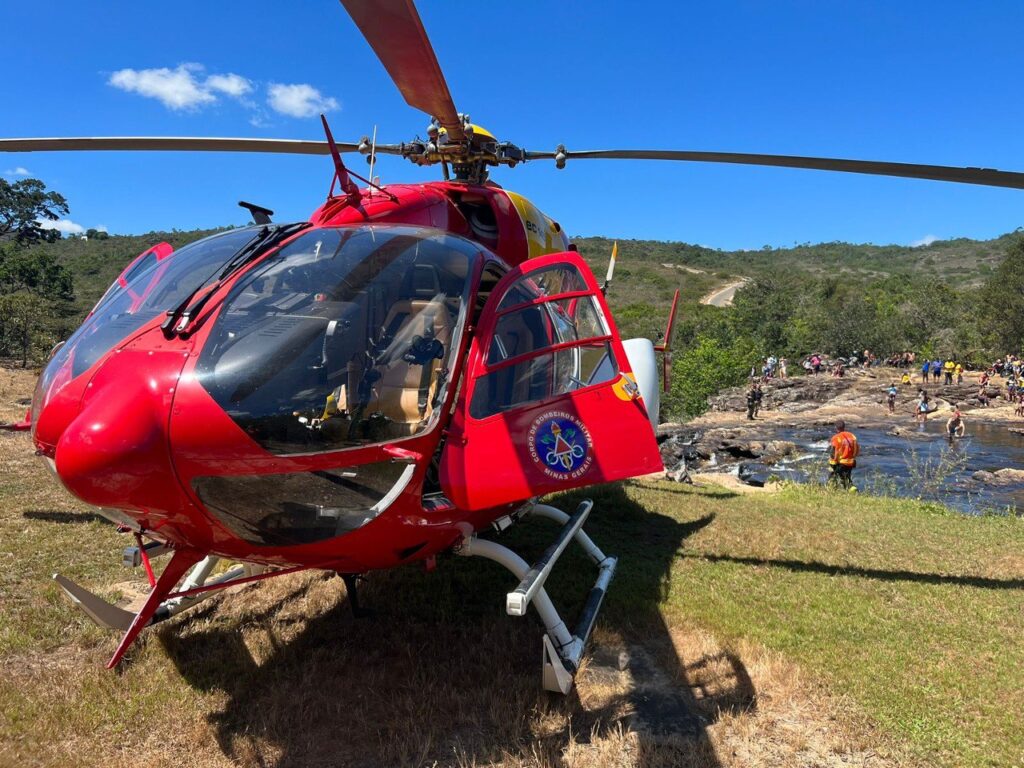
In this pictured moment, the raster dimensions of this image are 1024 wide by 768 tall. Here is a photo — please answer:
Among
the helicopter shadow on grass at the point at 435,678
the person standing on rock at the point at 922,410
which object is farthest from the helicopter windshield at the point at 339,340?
the person standing on rock at the point at 922,410

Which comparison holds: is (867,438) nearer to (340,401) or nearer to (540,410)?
(540,410)

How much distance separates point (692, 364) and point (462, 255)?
93.7ft

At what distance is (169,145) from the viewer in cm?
602

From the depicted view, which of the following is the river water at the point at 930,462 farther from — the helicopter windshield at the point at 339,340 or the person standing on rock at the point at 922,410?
the helicopter windshield at the point at 339,340

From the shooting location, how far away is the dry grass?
352 centimetres

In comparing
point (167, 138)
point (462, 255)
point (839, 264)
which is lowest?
point (462, 255)

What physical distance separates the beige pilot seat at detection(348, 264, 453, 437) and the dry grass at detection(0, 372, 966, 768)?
1.78m

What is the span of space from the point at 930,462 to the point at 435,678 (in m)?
18.1

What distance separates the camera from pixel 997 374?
129 feet

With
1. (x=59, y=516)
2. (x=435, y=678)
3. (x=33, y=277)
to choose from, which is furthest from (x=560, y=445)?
(x=33, y=277)

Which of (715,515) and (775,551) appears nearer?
(775,551)

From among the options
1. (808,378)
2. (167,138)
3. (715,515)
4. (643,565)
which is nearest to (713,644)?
(643,565)

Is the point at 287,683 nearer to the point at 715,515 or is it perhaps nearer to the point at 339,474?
the point at 339,474

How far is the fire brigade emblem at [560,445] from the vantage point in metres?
3.38
